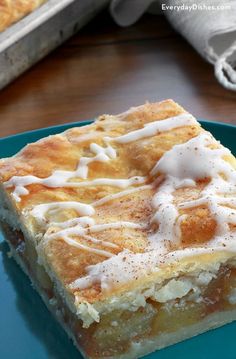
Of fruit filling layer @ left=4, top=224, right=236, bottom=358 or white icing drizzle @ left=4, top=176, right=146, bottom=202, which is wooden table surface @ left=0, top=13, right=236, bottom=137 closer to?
white icing drizzle @ left=4, top=176, right=146, bottom=202

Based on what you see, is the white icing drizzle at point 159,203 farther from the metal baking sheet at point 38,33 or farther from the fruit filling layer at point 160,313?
the metal baking sheet at point 38,33

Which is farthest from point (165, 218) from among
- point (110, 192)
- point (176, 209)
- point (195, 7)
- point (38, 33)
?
point (195, 7)

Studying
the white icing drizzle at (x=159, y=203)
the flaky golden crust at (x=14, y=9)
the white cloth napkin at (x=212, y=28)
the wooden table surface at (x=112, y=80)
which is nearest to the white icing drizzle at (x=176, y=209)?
the white icing drizzle at (x=159, y=203)

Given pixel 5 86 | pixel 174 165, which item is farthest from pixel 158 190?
pixel 5 86

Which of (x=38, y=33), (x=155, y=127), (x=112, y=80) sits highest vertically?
(x=155, y=127)

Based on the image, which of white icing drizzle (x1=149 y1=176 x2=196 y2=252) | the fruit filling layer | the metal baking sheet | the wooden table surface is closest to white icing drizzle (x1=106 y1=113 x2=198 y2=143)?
white icing drizzle (x1=149 y1=176 x2=196 y2=252)

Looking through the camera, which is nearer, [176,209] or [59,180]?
[176,209]

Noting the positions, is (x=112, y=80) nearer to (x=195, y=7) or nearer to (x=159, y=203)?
(x=195, y=7)
